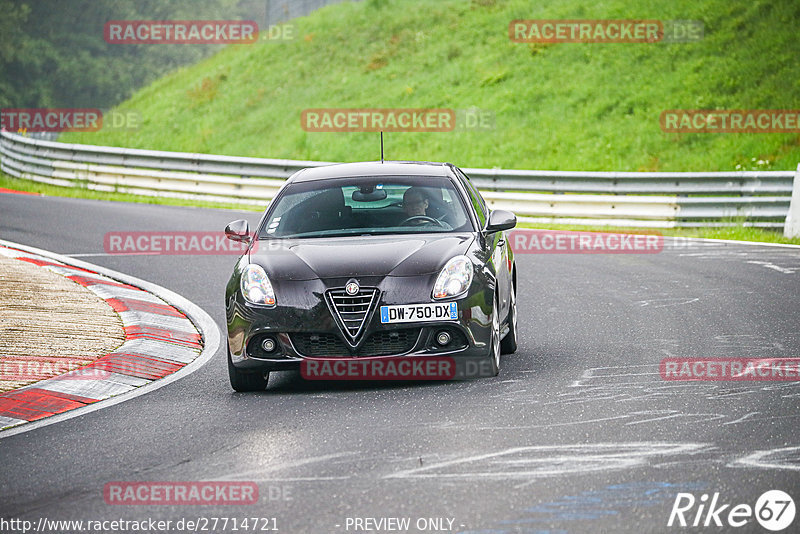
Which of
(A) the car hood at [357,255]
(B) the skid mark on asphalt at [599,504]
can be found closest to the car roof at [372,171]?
(A) the car hood at [357,255]

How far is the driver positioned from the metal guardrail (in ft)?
37.0

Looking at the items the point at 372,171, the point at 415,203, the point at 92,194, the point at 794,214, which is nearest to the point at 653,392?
the point at 415,203

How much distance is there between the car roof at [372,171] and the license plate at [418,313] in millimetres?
1904

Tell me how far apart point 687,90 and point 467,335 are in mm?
25507

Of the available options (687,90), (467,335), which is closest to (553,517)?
(467,335)

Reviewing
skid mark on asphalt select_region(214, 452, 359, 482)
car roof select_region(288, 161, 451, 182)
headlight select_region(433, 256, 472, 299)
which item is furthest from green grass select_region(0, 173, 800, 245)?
skid mark on asphalt select_region(214, 452, 359, 482)

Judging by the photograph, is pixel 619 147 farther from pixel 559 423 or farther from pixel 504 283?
pixel 559 423

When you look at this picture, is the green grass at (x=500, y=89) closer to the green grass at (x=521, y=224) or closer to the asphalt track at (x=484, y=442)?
the green grass at (x=521, y=224)

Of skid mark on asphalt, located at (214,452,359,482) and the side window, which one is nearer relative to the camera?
skid mark on asphalt, located at (214,452,359,482)

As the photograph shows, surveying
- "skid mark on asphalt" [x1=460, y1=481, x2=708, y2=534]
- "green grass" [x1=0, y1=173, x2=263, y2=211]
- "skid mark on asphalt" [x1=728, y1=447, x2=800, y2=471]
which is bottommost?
"skid mark on asphalt" [x1=460, y1=481, x2=708, y2=534]

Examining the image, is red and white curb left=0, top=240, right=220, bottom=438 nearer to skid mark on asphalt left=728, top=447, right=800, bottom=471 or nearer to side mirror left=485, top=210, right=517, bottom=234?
side mirror left=485, top=210, right=517, bottom=234

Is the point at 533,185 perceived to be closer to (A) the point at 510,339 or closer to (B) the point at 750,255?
(B) the point at 750,255

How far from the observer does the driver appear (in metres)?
8.91

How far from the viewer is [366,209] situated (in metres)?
9.04
